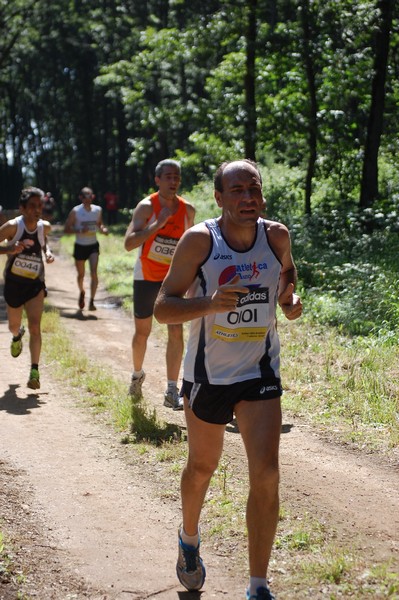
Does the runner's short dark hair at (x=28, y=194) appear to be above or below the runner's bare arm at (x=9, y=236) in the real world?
above

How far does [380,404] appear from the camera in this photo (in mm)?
7953

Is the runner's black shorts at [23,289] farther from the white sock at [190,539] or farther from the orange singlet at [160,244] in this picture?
the white sock at [190,539]

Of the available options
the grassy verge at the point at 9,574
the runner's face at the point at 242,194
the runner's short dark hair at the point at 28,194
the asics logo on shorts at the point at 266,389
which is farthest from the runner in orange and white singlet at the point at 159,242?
the asics logo on shorts at the point at 266,389

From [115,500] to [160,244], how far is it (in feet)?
9.45

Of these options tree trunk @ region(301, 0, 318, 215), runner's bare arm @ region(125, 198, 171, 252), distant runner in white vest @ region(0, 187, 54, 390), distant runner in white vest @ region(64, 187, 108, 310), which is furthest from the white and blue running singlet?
tree trunk @ region(301, 0, 318, 215)

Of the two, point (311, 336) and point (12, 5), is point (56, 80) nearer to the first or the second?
point (12, 5)

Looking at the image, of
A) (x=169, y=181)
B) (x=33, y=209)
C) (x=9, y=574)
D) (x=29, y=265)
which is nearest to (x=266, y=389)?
(x=9, y=574)

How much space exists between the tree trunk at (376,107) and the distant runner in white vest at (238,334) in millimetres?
12986

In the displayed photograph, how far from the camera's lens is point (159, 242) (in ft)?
26.8

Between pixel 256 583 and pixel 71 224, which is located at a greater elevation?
pixel 71 224

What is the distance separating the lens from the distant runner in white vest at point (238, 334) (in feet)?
13.3

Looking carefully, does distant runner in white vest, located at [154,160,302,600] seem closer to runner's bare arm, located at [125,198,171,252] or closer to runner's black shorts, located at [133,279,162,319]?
runner's bare arm, located at [125,198,171,252]

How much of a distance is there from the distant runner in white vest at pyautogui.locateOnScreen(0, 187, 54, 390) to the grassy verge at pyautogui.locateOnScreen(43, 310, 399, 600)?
1.09 m

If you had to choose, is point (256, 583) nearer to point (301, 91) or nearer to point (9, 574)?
point (9, 574)
